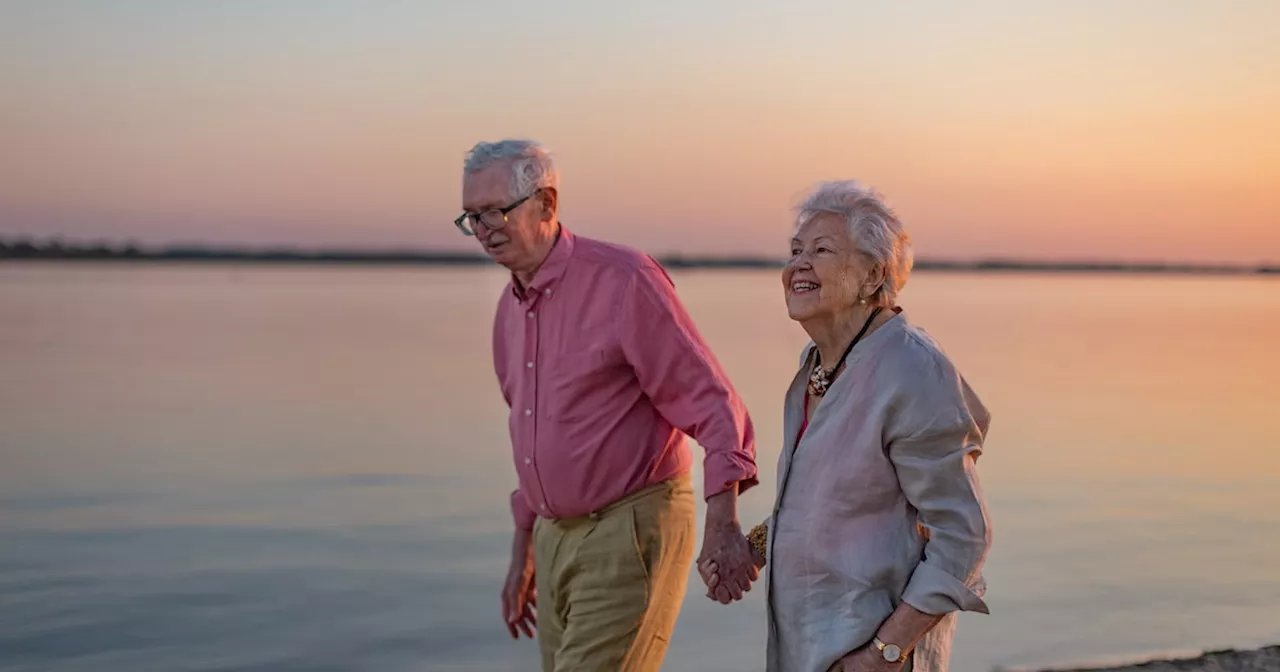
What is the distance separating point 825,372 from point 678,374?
812mm

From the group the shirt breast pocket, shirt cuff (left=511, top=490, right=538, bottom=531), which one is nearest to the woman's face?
the shirt breast pocket

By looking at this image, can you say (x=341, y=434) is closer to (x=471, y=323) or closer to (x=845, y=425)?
(x=845, y=425)

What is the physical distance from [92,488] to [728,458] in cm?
979

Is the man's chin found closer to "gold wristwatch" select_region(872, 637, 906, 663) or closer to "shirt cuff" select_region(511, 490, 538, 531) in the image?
"shirt cuff" select_region(511, 490, 538, 531)

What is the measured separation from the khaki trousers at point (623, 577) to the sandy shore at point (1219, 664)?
353 cm

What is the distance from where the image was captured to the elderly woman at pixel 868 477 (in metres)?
2.52

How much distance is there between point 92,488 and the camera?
1181 centimetres

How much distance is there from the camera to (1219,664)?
6336 millimetres

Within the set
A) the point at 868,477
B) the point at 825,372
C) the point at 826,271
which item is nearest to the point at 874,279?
the point at 826,271

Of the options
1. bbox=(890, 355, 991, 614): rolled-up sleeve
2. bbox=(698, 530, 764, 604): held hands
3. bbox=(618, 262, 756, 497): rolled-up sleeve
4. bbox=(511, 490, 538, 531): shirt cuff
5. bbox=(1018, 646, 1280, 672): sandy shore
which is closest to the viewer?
bbox=(890, 355, 991, 614): rolled-up sleeve

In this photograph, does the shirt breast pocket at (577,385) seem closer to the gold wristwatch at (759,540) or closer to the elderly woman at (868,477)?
the gold wristwatch at (759,540)

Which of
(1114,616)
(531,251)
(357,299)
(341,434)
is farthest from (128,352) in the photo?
(357,299)

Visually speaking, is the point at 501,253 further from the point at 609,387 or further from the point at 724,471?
the point at 724,471

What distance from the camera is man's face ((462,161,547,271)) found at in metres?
3.55
